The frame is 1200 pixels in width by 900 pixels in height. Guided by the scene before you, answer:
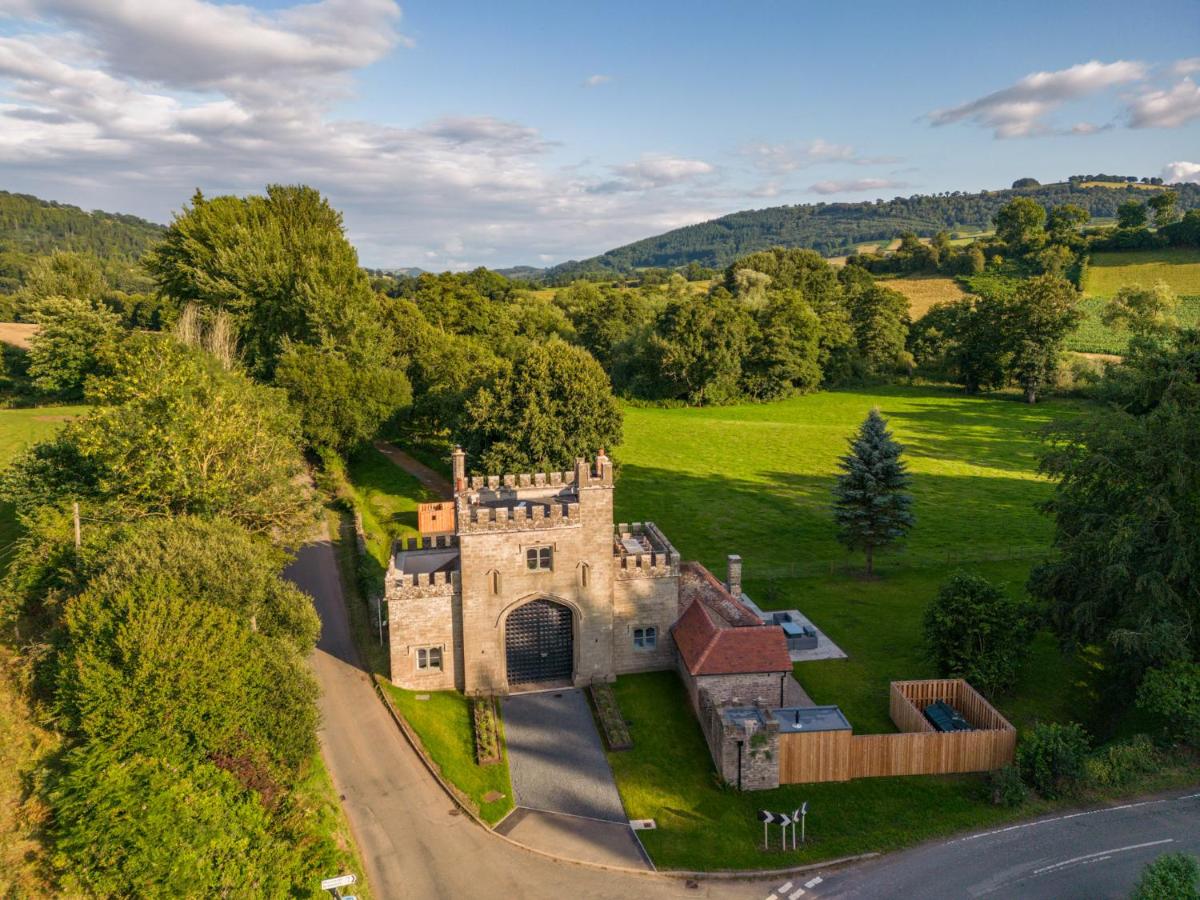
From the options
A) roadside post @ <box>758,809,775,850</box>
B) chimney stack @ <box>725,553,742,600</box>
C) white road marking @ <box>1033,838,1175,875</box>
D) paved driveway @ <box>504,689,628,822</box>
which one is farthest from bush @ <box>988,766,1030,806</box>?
paved driveway @ <box>504,689,628,822</box>

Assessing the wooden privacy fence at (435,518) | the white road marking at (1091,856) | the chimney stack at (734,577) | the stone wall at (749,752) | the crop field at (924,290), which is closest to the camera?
the white road marking at (1091,856)

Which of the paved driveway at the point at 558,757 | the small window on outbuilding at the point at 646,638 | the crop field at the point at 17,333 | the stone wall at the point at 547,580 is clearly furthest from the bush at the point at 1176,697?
the crop field at the point at 17,333

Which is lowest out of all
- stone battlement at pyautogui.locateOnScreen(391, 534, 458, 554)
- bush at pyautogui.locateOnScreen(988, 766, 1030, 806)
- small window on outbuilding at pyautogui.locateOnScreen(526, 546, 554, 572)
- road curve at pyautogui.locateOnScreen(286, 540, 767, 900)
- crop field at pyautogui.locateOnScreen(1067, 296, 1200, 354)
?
road curve at pyautogui.locateOnScreen(286, 540, 767, 900)

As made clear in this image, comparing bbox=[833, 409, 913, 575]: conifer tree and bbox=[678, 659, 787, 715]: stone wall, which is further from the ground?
bbox=[833, 409, 913, 575]: conifer tree

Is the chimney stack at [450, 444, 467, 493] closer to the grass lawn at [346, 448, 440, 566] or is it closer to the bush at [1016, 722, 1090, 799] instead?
the grass lawn at [346, 448, 440, 566]

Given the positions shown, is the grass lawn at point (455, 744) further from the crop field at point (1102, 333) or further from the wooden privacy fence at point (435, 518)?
the crop field at point (1102, 333)

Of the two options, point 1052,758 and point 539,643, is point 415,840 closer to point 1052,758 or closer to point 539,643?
point 539,643

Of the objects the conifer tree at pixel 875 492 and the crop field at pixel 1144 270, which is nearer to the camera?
the conifer tree at pixel 875 492
